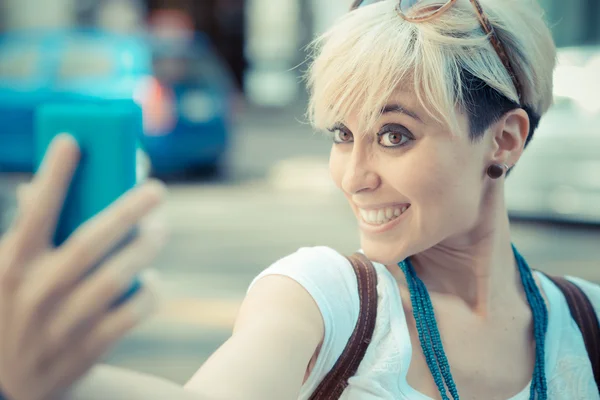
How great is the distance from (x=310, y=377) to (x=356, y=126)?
0.46m

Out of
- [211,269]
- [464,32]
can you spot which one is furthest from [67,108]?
[211,269]

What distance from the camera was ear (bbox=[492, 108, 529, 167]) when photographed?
1709 millimetres

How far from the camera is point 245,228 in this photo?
8.53 meters

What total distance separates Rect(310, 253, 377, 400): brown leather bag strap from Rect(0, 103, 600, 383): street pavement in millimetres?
1202

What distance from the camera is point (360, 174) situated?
63.0 inches

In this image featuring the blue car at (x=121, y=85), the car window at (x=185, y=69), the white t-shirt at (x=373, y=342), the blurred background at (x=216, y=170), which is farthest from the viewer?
the car window at (x=185, y=69)

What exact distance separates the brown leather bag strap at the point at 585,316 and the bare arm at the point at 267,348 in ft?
2.00

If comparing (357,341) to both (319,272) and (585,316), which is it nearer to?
(319,272)

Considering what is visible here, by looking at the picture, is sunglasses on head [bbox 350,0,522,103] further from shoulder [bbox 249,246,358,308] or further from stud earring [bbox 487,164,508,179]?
shoulder [bbox 249,246,358,308]

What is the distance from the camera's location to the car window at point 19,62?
10781 mm

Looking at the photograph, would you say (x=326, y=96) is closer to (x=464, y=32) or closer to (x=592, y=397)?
(x=464, y=32)

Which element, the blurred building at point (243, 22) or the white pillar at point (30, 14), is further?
the blurred building at point (243, 22)

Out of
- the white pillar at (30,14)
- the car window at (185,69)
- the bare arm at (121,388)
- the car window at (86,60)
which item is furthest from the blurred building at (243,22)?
the bare arm at (121,388)

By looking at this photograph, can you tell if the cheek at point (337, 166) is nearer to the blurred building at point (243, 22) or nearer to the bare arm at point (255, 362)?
the bare arm at point (255, 362)
